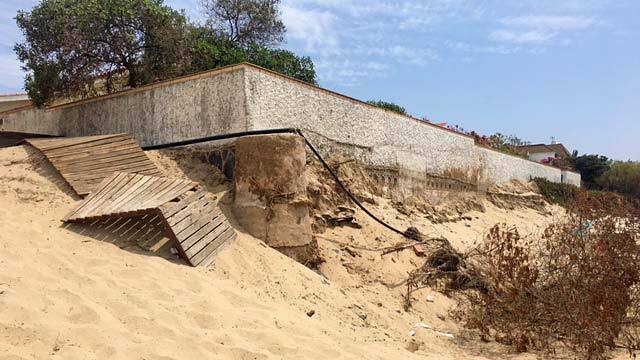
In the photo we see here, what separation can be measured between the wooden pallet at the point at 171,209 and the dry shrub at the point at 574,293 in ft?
11.2

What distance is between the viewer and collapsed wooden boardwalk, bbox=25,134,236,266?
5.43 metres

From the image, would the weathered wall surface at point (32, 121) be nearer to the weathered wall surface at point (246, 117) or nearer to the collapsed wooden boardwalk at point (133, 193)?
the weathered wall surface at point (246, 117)

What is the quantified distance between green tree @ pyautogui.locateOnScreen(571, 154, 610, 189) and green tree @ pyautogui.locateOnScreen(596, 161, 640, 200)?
0.31 metres

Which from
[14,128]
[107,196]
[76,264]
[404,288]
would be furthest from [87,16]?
[404,288]

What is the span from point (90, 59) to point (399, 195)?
25.8 ft

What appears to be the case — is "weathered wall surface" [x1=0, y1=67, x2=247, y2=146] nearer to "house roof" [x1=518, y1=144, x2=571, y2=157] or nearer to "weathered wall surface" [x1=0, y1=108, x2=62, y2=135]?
"weathered wall surface" [x1=0, y1=108, x2=62, y2=135]

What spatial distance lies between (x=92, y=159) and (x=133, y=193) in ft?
4.58

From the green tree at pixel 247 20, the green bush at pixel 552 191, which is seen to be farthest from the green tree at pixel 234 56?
the green bush at pixel 552 191

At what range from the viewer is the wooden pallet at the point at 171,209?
5383 mm

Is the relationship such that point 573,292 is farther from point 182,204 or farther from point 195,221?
point 182,204

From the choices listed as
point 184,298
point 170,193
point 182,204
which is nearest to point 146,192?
point 170,193

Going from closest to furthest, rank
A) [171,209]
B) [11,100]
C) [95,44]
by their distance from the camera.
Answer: [171,209] < [95,44] < [11,100]

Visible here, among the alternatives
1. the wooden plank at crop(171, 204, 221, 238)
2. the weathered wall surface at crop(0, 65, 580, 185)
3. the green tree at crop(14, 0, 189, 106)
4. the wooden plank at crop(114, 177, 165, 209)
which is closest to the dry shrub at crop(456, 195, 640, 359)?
the wooden plank at crop(171, 204, 221, 238)

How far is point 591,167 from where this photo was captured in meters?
32.3
